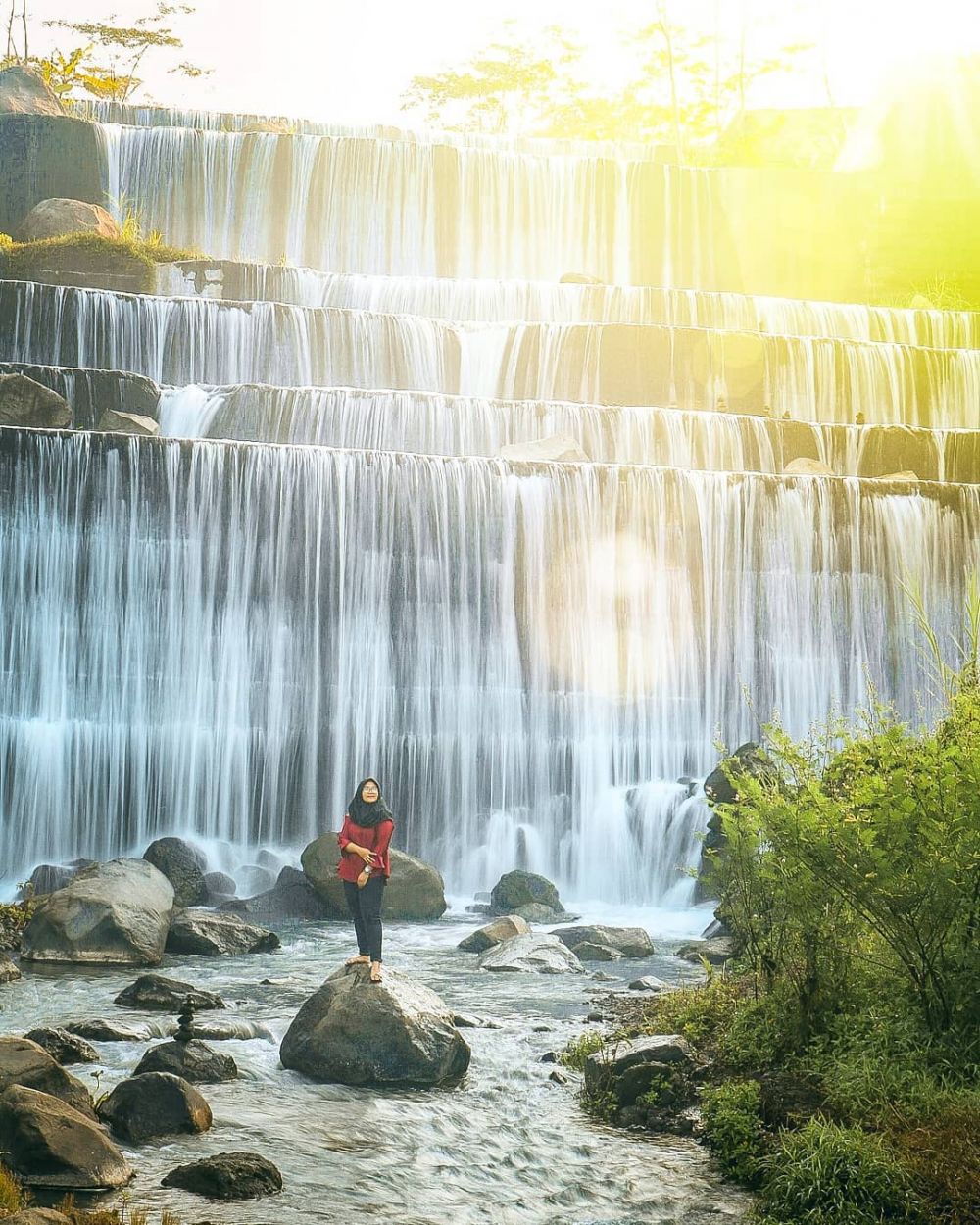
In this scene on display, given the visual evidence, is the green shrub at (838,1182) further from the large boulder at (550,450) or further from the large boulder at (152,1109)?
the large boulder at (550,450)

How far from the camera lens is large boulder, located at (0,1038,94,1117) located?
795 centimetres

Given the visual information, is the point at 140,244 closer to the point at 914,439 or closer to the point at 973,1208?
the point at 914,439

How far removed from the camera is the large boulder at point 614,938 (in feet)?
46.4

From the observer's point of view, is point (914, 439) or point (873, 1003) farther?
point (914, 439)

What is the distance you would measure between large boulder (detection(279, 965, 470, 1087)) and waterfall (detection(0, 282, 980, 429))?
1672 centimetres

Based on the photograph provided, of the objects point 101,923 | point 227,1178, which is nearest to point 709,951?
point 101,923

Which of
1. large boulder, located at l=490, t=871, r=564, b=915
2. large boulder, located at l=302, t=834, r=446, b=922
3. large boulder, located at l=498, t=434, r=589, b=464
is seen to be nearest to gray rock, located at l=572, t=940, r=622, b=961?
large boulder, located at l=490, t=871, r=564, b=915

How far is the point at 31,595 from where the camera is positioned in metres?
18.2

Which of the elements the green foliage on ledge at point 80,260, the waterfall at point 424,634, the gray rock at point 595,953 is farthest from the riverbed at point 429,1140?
the green foliage on ledge at point 80,260

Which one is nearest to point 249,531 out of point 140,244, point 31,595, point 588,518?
point 31,595

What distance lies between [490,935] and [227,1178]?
22.6 ft

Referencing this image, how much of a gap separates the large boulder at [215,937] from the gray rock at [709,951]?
12.8 feet

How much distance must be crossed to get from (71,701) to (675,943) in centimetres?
805

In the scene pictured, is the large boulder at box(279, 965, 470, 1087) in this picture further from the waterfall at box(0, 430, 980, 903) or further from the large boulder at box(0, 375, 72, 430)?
the large boulder at box(0, 375, 72, 430)
